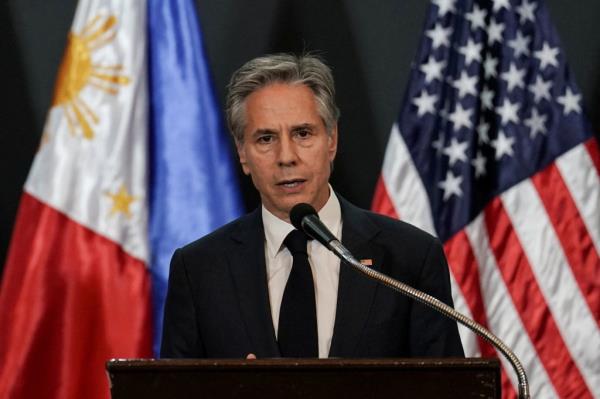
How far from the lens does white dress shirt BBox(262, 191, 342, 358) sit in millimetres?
1977

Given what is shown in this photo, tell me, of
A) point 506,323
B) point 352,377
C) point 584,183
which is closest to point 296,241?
point 352,377

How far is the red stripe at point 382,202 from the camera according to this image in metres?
3.19

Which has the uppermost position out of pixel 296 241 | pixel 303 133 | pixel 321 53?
pixel 321 53

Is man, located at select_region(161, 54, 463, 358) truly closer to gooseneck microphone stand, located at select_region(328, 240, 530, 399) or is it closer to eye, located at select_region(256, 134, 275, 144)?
eye, located at select_region(256, 134, 275, 144)

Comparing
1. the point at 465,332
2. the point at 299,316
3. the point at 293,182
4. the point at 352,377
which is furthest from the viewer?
the point at 465,332

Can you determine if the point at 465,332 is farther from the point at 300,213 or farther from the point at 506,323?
the point at 300,213

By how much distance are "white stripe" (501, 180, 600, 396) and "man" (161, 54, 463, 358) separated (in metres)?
1.14

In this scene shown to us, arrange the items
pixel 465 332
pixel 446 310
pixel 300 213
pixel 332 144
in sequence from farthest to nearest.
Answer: pixel 465 332
pixel 332 144
pixel 300 213
pixel 446 310

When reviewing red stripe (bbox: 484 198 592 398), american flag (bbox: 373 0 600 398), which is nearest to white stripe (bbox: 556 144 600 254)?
american flag (bbox: 373 0 600 398)

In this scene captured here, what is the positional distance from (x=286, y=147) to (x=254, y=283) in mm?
281

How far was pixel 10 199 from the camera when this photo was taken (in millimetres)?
3498

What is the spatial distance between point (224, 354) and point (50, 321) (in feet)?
4.23

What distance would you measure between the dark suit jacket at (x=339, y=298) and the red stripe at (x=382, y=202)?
3.45 feet

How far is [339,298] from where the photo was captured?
196cm
